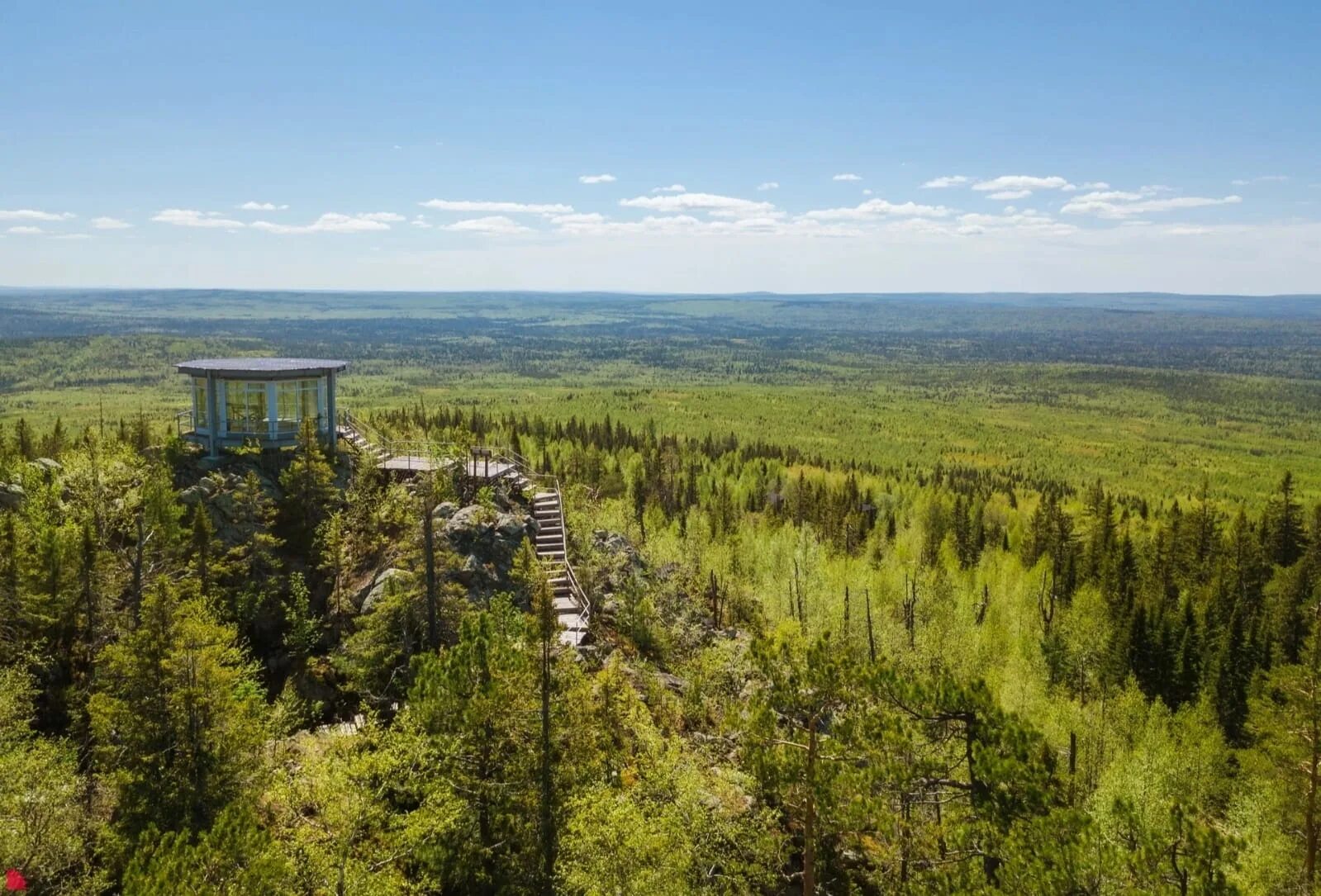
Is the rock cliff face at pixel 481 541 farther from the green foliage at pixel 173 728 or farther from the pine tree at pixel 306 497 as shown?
the green foliage at pixel 173 728

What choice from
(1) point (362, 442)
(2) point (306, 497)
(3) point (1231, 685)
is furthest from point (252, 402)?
(3) point (1231, 685)

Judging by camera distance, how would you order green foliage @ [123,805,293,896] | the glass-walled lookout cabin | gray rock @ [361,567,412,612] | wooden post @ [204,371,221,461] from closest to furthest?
green foliage @ [123,805,293,896]
gray rock @ [361,567,412,612]
wooden post @ [204,371,221,461]
the glass-walled lookout cabin

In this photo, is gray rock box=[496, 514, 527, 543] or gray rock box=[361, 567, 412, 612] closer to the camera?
gray rock box=[361, 567, 412, 612]

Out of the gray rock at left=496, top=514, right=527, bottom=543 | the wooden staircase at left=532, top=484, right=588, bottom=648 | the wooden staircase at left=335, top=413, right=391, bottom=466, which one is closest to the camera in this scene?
the wooden staircase at left=532, top=484, right=588, bottom=648

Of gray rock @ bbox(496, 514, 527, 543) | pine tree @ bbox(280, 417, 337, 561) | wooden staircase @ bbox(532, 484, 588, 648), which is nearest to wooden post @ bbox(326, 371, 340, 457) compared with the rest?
pine tree @ bbox(280, 417, 337, 561)

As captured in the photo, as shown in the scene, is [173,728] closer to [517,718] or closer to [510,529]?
[517,718]

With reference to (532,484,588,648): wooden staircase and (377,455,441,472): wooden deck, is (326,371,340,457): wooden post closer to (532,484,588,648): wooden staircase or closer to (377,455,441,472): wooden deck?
(377,455,441,472): wooden deck

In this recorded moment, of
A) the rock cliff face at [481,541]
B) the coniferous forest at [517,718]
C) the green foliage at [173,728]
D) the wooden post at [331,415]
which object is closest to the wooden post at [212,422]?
the coniferous forest at [517,718]
